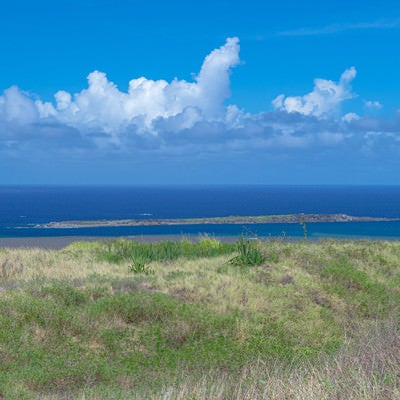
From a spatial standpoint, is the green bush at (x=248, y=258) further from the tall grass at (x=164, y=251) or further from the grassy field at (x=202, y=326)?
the tall grass at (x=164, y=251)

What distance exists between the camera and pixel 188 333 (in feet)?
42.1

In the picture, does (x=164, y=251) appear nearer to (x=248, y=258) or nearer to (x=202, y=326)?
(x=248, y=258)

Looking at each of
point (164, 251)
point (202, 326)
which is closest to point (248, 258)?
point (164, 251)

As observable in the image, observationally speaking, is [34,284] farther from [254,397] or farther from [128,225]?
[128,225]

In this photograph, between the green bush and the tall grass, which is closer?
the green bush

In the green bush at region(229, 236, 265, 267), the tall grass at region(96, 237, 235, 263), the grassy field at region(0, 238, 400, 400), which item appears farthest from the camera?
the tall grass at region(96, 237, 235, 263)

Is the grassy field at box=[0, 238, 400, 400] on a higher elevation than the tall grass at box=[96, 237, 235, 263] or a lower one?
lower

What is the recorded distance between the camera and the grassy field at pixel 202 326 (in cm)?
814

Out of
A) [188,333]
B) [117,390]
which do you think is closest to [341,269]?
[188,333]

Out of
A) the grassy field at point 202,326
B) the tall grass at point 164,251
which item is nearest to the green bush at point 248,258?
the grassy field at point 202,326

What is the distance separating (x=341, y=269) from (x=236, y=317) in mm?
6467

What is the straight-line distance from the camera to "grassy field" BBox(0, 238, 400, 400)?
8.14m

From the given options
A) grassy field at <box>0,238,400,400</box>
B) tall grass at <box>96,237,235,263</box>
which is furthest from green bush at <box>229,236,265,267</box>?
tall grass at <box>96,237,235,263</box>

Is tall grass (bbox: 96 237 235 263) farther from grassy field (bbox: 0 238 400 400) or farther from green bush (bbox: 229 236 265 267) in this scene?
green bush (bbox: 229 236 265 267)
